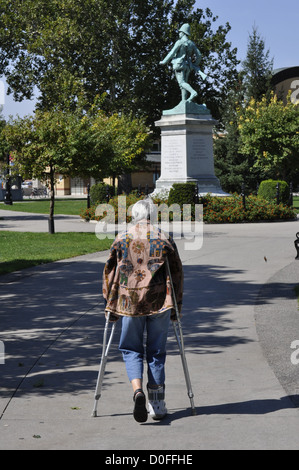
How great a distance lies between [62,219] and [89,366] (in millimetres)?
23560

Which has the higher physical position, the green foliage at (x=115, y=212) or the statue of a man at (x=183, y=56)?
the statue of a man at (x=183, y=56)

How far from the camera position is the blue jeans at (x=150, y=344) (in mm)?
5551

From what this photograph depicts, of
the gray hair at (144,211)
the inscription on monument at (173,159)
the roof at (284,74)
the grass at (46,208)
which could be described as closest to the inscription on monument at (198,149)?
the inscription on monument at (173,159)

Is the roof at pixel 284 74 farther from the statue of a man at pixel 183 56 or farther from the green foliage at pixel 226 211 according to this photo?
the green foliage at pixel 226 211

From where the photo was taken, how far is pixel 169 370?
695 cm

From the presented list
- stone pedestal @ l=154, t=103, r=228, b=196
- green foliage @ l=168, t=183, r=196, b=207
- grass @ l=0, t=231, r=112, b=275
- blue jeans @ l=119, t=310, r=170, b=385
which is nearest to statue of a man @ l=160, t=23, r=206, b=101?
stone pedestal @ l=154, t=103, r=228, b=196

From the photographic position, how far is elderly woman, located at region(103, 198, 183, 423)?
548cm

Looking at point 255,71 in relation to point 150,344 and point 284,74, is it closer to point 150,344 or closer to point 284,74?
point 284,74

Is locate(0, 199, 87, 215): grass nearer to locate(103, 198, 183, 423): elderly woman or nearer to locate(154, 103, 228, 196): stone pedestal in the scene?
locate(154, 103, 228, 196): stone pedestal

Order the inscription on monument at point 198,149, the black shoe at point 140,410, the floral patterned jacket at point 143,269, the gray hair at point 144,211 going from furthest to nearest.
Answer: the inscription on monument at point 198,149 < the gray hair at point 144,211 < the floral patterned jacket at point 143,269 < the black shoe at point 140,410

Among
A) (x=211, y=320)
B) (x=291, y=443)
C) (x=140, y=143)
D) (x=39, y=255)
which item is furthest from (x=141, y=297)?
(x=140, y=143)

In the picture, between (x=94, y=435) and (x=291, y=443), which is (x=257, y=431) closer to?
(x=291, y=443)

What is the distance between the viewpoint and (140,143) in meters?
49.1

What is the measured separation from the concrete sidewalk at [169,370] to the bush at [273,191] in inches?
790
